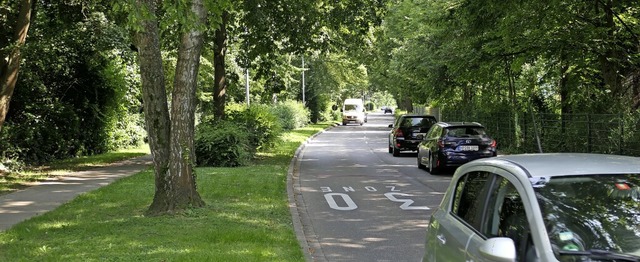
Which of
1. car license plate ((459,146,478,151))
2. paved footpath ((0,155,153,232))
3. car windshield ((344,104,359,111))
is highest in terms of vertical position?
car windshield ((344,104,359,111))

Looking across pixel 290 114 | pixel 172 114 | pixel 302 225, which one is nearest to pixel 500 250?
pixel 302 225

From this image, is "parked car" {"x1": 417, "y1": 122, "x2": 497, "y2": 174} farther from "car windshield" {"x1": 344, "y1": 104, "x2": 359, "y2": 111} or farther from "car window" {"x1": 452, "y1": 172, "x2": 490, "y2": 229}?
"car windshield" {"x1": 344, "y1": 104, "x2": 359, "y2": 111}

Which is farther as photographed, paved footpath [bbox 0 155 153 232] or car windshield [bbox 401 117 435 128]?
car windshield [bbox 401 117 435 128]

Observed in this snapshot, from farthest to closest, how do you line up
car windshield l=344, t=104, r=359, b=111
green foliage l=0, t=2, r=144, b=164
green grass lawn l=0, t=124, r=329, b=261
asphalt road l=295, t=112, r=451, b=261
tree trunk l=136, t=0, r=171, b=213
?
car windshield l=344, t=104, r=359, b=111, green foliage l=0, t=2, r=144, b=164, tree trunk l=136, t=0, r=171, b=213, asphalt road l=295, t=112, r=451, b=261, green grass lawn l=0, t=124, r=329, b=261

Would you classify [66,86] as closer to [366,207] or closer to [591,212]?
[366,207]

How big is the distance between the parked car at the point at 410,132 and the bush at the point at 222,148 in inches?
276

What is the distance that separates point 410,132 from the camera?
1014 inches

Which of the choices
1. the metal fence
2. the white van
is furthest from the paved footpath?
the white van

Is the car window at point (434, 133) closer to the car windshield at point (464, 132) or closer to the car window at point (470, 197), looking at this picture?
the car windshield at point (464, 132)

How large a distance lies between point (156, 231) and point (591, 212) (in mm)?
6484

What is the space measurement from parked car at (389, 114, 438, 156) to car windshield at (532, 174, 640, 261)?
21.8 meters

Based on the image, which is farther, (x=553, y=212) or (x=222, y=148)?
(x=222, y=148)

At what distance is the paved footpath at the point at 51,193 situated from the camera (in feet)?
37.0

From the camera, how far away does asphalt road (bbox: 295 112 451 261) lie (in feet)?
27.7
